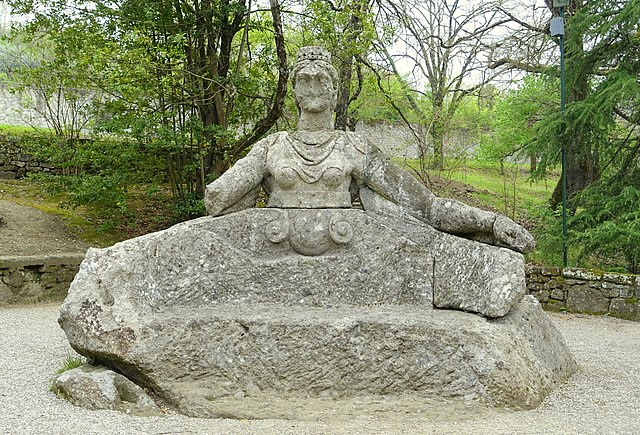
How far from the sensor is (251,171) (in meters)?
4.74

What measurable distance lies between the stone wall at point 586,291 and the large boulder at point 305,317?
12.9ft

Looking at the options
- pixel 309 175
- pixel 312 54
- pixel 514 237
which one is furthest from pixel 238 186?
pixel 514 237

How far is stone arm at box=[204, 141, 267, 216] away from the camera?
15.1 feet

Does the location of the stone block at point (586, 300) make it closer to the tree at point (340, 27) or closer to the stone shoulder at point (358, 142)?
the tree at point (340, 27)

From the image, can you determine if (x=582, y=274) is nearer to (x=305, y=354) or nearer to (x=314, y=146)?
(x=314, y=146)

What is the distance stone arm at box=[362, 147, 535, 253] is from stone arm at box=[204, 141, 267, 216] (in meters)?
0.77

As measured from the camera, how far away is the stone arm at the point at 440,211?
170 inches

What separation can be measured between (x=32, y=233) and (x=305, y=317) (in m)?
7.84

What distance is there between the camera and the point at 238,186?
4672mm

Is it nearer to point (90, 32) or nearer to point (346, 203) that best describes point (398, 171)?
point (346, 203)

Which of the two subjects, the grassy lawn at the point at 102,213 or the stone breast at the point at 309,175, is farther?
the grassy lawn at the point at 102,213

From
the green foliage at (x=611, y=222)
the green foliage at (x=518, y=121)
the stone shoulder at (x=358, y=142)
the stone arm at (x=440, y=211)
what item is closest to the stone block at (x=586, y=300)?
the green foliage at (x=611, y=222)

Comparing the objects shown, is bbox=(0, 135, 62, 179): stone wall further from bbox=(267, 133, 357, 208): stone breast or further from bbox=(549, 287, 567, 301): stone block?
bbox=(267, 133, 357, 208): stone breast

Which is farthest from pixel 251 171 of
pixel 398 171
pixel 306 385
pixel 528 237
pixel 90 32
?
pixel 90 32
